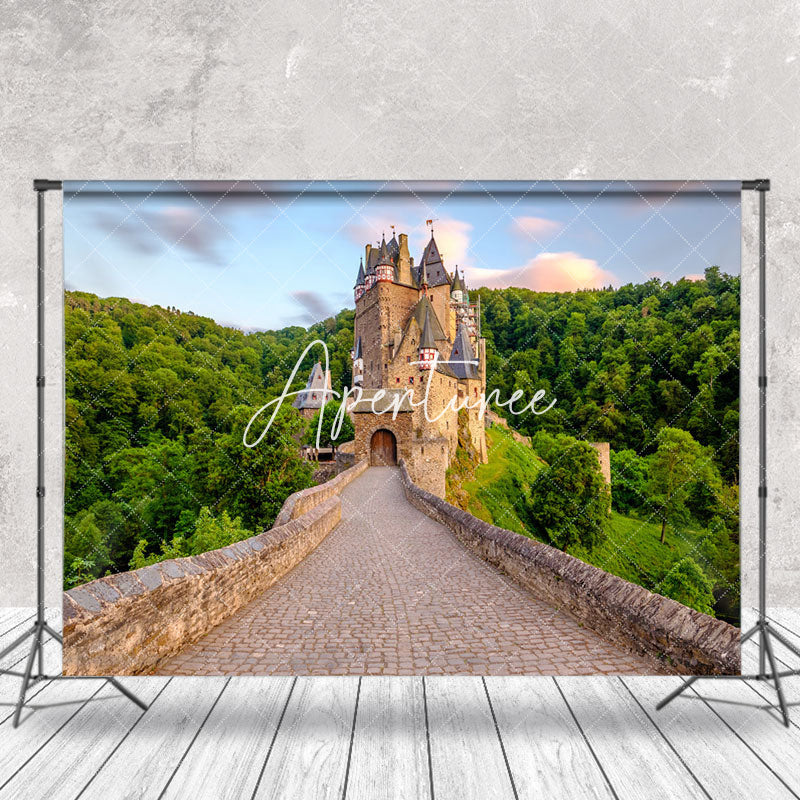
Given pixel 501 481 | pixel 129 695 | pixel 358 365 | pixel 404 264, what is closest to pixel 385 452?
pixel 501 481

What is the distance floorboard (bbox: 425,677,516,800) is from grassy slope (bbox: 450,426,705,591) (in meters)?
7.03

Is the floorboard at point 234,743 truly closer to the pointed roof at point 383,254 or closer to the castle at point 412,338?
the castle at point 412,338

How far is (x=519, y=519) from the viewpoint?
43.3 feet

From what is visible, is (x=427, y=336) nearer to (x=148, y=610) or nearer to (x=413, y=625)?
(x=413, y=625)

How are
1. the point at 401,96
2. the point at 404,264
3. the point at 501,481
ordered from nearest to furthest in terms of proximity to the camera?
the point at 401,96 → the point at 404,264 → the point at 501,481

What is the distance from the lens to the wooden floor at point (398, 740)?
7.13 feet

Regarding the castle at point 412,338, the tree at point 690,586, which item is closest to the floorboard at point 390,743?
the castle at point 412,338

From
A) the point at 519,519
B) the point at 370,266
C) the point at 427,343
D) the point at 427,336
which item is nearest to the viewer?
the point at 370,266

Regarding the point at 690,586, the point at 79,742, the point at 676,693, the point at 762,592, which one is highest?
the point at 762,592

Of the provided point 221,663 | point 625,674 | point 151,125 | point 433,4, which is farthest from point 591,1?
point 221,663

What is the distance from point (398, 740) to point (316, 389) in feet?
8.72

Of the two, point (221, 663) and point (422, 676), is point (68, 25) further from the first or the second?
point (422, 676)

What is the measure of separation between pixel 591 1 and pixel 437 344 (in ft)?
17.6

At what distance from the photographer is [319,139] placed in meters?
3.56
